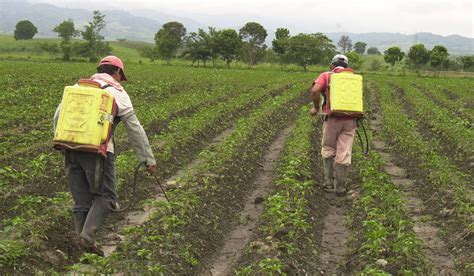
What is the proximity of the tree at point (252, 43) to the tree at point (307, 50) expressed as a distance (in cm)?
686

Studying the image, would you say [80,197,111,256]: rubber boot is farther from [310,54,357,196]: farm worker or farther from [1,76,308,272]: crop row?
[310,54,357,196]: farm worker

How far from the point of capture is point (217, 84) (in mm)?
30938

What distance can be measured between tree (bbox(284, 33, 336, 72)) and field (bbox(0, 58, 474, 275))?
5072 centimetres

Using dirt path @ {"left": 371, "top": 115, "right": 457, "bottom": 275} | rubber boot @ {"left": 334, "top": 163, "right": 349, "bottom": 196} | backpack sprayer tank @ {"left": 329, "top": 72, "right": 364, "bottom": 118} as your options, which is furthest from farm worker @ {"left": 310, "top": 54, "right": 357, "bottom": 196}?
dirt path @ {"left": 371, "top": 115, "right": 457, "bottom": 275}

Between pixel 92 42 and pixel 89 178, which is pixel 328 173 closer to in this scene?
pixel 89 178

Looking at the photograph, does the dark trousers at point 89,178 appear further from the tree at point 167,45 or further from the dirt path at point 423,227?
the tree at point 167,45

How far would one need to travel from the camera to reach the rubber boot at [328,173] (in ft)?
28.5

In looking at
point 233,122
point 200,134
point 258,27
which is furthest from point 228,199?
point 258,27

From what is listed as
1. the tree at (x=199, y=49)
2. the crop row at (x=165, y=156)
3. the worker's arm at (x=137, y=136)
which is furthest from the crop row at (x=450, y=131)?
the tree at (x=199, y=49)

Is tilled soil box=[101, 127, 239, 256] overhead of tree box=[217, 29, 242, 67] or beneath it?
beneath

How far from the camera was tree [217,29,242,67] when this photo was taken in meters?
63.3

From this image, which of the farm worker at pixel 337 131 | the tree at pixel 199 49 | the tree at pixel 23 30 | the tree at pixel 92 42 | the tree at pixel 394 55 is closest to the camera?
the farm worker at pixel 337 131

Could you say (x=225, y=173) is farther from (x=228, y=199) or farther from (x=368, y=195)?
(x=368, y=195)

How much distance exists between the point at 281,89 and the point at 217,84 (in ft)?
16.2
